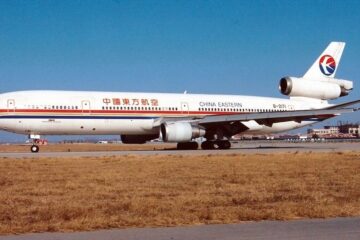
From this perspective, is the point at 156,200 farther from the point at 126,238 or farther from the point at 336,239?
the point at 336,239

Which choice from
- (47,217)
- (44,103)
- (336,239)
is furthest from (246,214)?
(44,103)

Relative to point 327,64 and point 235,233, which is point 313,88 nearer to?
point 327,64

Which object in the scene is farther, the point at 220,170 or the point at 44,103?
the point at 44,103

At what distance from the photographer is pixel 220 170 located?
731 inches

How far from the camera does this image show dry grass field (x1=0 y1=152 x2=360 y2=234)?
881cm

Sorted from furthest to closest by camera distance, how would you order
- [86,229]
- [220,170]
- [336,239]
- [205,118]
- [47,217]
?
[205,118]
[220,170]
[47,217]
[86,229]
[336,239]

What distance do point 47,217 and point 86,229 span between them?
51.7 inches

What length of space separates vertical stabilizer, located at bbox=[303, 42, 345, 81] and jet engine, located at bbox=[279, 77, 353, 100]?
480mm

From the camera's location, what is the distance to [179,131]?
33.1 metres

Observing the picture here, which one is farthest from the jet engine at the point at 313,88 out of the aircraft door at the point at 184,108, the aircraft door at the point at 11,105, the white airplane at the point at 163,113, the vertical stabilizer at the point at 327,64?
the aircraft door at the point at 11,105

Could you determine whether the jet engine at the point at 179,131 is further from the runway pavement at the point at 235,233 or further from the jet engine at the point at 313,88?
the runway pavement at the point at 235,233

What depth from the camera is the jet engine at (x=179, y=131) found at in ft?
108

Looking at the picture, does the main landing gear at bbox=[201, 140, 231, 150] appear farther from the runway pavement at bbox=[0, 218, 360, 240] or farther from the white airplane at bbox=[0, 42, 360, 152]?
the runway pavement at bbox=[0, 218, 360, 240]

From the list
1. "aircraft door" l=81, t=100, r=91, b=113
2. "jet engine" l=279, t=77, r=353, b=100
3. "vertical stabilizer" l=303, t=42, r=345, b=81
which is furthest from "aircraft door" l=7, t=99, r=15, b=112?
"vertical stabilizer" l=303, t=42, r=345, b=81
